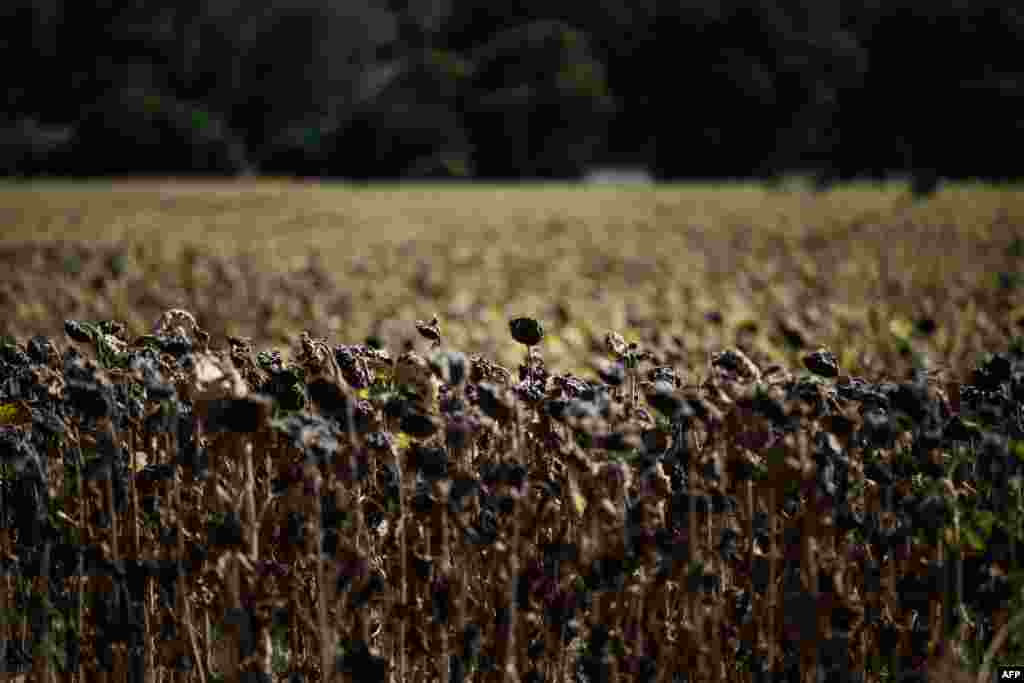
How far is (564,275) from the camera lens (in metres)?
12.6

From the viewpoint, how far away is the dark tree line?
51.2 metres

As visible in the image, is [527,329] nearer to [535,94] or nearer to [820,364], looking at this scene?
[820,364]

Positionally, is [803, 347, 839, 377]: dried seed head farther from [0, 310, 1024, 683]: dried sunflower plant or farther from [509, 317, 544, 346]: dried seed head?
[509, 317, 544, 346]: dried seed head

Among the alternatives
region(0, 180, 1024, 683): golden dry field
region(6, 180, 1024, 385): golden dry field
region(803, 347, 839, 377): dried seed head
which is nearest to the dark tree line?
region(6, 180, 1024, 385): golden dry field

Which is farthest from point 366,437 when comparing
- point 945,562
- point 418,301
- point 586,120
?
point 586,120

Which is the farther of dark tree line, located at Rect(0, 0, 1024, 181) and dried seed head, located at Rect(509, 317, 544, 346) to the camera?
dark tree line, located at Rect(0, 0, 1024, 181)

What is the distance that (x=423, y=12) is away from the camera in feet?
253

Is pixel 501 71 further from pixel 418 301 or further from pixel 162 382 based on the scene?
pixel 162 382

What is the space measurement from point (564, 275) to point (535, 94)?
47229mm

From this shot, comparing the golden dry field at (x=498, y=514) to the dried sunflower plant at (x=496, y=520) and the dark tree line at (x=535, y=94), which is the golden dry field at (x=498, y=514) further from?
the dark tree line at (x=535, y=94)

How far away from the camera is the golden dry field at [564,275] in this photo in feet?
22.7

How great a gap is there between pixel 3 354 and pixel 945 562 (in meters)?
2.52

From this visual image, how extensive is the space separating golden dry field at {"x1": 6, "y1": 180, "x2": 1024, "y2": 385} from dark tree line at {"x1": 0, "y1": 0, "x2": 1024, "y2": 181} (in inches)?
1177

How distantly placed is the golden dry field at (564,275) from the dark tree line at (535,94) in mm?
29897
